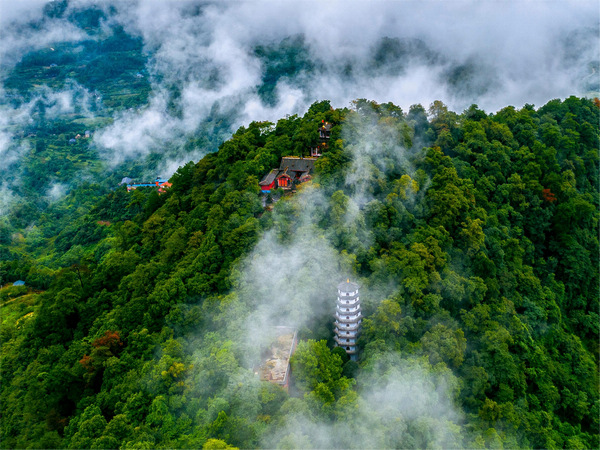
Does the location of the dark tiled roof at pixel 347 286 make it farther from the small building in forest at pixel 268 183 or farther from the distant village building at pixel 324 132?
the distant village building at pixel 324 132

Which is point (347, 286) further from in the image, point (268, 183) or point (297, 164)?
point (297, 164)

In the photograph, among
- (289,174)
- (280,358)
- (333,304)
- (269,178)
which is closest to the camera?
(280,358)

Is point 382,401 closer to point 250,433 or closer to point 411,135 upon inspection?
point 250,433

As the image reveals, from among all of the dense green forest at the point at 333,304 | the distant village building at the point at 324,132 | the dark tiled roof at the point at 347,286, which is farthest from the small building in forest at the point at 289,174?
the dark tiled roof at the point at 347,286

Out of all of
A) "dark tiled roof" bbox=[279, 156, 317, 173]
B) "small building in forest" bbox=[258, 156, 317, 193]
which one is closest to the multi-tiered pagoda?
"small building in forest" bbox=[258, 156, 317, 193]

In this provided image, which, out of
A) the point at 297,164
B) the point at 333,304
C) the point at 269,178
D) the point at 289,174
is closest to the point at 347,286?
the point at 333,304

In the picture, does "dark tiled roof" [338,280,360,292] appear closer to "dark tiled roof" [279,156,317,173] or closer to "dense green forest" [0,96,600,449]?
"dense green forest" [0,96,600,449]

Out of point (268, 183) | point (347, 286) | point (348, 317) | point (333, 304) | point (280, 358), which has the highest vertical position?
point (268, 183)

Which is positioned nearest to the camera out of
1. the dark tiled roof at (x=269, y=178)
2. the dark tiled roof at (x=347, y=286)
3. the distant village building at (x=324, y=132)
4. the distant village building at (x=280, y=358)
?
the distant village building at (x=280, y=358)
